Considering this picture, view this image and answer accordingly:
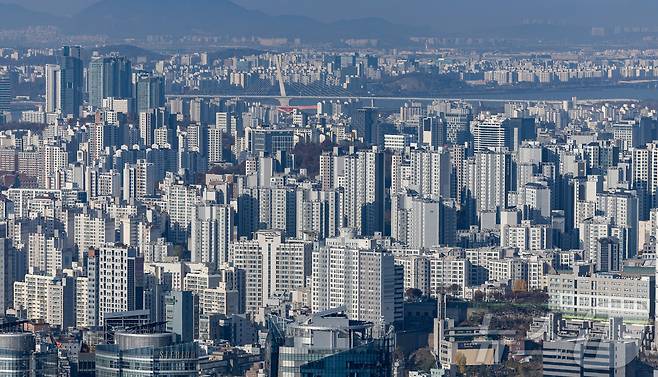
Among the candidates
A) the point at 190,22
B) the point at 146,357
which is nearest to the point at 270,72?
the point at 190,22

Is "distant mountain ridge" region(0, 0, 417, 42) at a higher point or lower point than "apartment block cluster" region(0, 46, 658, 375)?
higher

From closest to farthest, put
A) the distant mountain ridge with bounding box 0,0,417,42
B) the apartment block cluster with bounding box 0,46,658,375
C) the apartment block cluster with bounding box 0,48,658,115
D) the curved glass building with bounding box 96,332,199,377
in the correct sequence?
the curved glass building with bounding box 96,332,199,377 < the apartment block cluster with bounding box 0,46,658,375 < the distant mountain ridge with bounding box 0,0,417,42 < the apartment block cluster with bounding box 0,48,658,115

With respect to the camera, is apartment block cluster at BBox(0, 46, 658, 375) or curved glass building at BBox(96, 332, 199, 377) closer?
curved glass building at BBox(96, 332, 199, 377)

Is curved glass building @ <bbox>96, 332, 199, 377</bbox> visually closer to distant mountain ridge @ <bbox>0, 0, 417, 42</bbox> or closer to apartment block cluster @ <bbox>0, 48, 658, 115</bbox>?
distant mountain ridge @ <bbox>0, 0, 417, 42</bbox>

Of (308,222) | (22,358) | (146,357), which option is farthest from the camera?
(308,222)

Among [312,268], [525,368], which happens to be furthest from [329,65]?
[525,368]

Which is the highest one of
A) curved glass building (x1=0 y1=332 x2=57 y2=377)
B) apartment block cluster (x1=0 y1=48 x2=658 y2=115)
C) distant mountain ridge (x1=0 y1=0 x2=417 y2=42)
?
distant mountain ridge (x1=0 y1=0 x2=417 y2=42)

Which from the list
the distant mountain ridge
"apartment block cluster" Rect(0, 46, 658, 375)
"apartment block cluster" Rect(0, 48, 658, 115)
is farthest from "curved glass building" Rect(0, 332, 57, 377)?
"apartment block cluster" Rect(0, 48, 658, 115)

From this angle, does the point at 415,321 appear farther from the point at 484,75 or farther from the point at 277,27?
the point at 484,75

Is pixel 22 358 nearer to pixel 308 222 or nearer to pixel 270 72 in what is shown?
pixel 308 222

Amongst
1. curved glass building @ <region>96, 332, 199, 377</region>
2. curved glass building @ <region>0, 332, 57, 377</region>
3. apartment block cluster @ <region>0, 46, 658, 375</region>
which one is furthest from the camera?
apartment block cluster @ <region>0, 46, 658, 375</region>

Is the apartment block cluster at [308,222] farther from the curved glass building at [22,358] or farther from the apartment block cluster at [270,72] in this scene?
the apartment block cluster at [270,72]

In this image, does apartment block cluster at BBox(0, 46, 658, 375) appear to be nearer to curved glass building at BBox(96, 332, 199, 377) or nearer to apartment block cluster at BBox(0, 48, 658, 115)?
curved glass building at BBox(96, 332, 199, 377)
